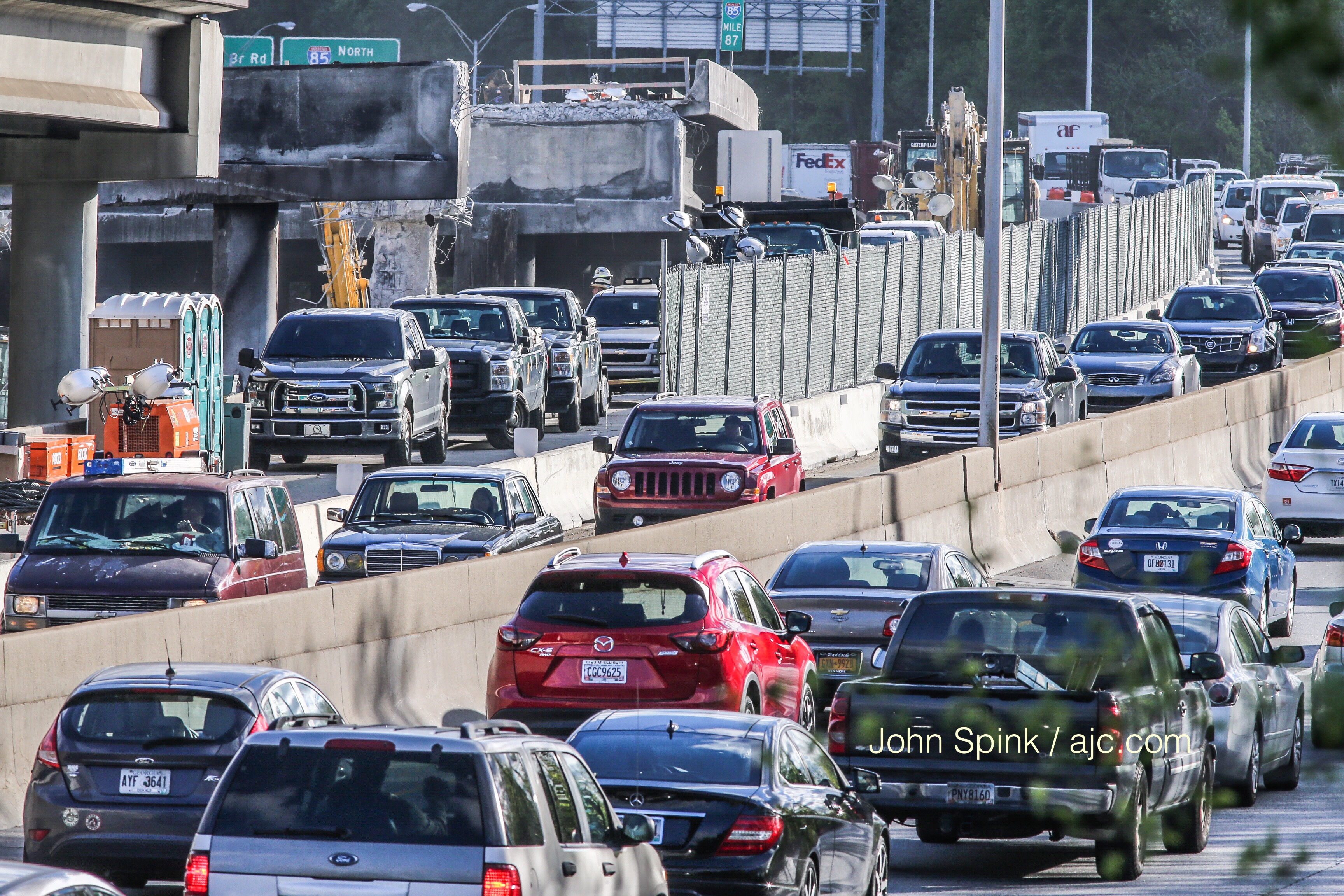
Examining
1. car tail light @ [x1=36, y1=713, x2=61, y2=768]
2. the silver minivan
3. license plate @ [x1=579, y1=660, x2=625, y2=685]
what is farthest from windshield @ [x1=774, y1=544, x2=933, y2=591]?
the silver minivan

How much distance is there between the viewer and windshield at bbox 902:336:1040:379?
30.0m

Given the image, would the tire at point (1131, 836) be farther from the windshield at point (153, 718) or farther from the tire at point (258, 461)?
the tire at point (258, 461)

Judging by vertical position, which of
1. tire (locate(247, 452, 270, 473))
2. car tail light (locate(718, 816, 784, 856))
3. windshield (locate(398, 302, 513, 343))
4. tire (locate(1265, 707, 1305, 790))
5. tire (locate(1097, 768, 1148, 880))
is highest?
windshield (locate(398, 302, 513, 343))

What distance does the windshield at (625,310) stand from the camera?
128 ft

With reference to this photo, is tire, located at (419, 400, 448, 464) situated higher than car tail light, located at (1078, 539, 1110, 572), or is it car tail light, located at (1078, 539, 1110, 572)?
tire, located at (419, 400, 448, 464)

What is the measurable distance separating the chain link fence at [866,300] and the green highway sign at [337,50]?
144ft

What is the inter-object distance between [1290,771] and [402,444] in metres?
14.4

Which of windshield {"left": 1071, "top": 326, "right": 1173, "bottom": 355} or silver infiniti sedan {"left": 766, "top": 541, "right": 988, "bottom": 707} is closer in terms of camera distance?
silver infiniti sedan {"left": 766, "top": 541, "right": 988, "bottom": 707}

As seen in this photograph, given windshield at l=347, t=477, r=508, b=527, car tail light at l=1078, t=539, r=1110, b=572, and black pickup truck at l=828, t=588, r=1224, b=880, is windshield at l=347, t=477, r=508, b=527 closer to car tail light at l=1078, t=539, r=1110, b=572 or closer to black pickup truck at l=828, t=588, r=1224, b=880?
car tail light at l=1078, t=539, r=1110, b=572

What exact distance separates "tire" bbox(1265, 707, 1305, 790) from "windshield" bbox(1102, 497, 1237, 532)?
5.41m

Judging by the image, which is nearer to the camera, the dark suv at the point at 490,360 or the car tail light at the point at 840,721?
the car tail light at the point at 840,721

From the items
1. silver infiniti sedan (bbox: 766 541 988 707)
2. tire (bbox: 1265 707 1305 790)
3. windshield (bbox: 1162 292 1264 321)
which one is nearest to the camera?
tire (bbox: 1265 707 1305 790)

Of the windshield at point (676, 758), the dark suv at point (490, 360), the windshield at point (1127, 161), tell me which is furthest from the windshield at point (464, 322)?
the windshield at point (1127, 161)

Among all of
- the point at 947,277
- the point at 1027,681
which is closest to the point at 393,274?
the point at 947,277
